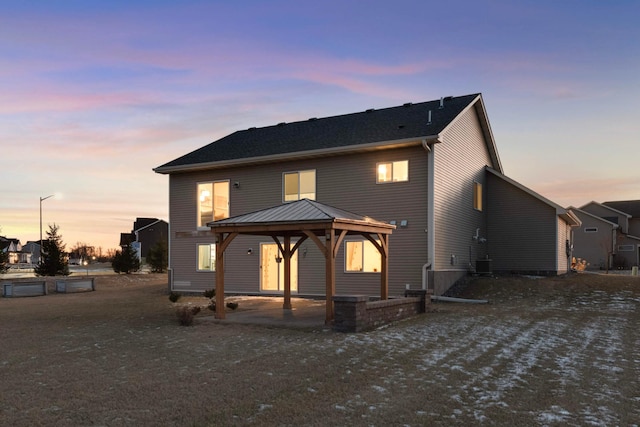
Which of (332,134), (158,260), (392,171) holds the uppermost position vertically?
(332,134)

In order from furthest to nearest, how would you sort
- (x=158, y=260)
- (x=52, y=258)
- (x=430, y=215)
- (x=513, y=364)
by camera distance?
(x=158, y=260) < (x=52, y=258) < (x=430, y=215) < (x=513, y=364)

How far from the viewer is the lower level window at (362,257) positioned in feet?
58.4

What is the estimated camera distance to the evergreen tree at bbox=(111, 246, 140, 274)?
105ft

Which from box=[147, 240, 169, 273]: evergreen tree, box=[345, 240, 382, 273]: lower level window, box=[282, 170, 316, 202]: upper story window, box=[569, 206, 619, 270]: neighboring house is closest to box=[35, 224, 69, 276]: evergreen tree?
box=[147, 240, 169, 273]: evergreen tree

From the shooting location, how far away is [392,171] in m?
17.8

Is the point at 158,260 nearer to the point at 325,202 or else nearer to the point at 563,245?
the point at 325,202

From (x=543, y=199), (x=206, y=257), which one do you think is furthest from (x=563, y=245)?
(x=206, y=257)

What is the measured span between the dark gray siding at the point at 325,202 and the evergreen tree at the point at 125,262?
11763mm

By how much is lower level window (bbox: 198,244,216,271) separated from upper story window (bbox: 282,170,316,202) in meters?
4.43

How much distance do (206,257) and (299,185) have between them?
5561mm

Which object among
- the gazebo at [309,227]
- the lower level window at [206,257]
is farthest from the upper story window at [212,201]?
the gazebo at [309,227]

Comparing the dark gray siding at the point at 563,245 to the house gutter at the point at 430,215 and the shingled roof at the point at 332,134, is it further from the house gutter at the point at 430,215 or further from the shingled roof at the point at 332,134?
the house gutter at the point at 430,215

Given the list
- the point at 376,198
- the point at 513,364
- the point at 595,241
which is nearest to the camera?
the point at 513,364

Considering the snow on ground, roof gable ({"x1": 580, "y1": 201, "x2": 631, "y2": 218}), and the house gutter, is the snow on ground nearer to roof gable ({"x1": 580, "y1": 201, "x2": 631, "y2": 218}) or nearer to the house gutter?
the house gutter
